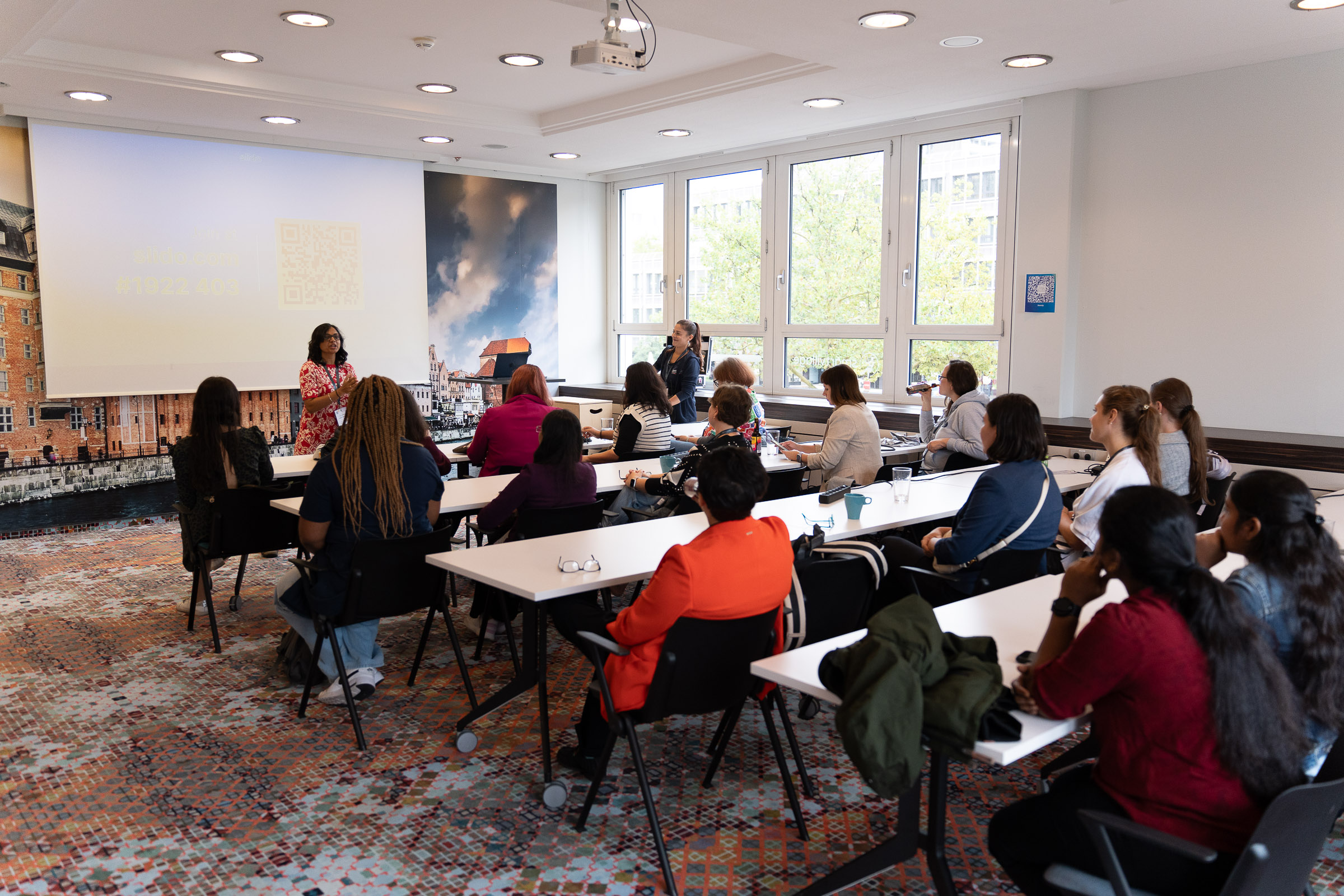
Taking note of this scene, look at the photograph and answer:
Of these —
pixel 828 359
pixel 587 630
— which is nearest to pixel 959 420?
pixel 828 359

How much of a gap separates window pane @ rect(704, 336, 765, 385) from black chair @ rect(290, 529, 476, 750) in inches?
204

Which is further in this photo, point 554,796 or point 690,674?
point 554,796

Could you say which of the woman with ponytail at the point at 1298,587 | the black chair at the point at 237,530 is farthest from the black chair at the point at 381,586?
the woman with ponytail at the point at 1298,587

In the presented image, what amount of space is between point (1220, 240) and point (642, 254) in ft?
17.5

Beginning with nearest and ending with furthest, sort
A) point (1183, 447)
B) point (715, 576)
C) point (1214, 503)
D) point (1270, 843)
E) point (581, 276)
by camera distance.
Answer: point (1270, 843), point (715, 576), point (1183, 447), point (1214, 503), point (581, 276)

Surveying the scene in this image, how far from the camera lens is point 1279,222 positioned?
5.34 metres

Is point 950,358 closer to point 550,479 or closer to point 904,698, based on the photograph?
point 550,479

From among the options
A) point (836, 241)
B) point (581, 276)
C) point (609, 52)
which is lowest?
point (581, 276)

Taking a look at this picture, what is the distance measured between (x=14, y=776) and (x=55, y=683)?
92 centimetres

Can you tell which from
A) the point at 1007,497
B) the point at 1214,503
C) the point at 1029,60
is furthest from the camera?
the point at 1029,60

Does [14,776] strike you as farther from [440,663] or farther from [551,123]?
[551,123]

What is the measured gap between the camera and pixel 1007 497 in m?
3.41

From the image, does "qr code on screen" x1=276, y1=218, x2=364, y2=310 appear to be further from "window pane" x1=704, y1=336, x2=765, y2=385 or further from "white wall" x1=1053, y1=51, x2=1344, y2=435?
"white wall" x1=1053, y1=51, x2=1344, y2=435

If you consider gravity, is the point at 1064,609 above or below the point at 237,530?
above
